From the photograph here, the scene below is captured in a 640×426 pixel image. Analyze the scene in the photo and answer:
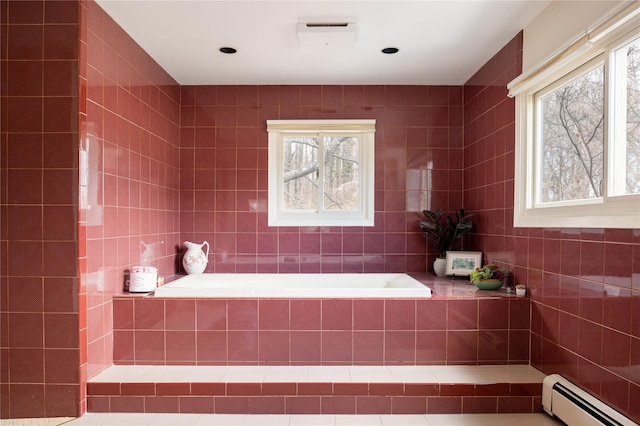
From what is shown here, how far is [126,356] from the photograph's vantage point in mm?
2623

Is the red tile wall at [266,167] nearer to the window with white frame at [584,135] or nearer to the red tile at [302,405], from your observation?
the window with white frame at [584,135]

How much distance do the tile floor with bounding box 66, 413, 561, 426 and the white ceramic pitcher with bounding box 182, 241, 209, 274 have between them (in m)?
1.49

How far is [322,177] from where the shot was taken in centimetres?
396

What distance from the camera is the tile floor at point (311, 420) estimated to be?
221cm

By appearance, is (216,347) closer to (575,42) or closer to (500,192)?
(500,192)

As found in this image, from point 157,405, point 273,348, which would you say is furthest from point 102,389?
point 273,348

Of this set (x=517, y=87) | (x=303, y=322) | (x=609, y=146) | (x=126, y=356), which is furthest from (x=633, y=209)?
(x=126, y=356)

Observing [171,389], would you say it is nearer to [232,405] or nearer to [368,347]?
[232,405]

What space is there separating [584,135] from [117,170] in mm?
2885

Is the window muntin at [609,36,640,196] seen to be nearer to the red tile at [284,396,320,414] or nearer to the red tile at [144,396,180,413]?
the red tile at [284,396,320,414]

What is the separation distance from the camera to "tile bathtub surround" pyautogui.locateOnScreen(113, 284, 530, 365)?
8.62ft

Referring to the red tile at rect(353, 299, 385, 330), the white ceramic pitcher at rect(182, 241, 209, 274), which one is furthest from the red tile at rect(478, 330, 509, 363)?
the white ceramic pitcher at rect(182, 241, 209, 274)

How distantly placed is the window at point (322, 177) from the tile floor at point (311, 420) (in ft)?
6.30

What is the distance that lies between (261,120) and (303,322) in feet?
6.88
